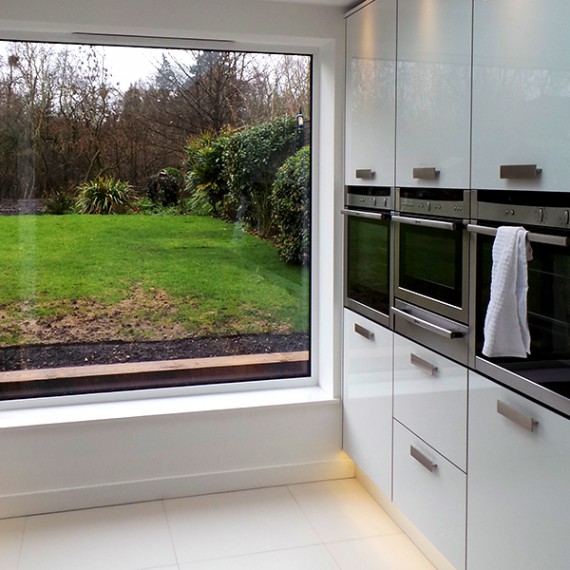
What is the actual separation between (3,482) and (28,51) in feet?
6.29

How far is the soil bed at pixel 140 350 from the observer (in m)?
3.72

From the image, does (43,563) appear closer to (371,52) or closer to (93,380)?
(93,380)

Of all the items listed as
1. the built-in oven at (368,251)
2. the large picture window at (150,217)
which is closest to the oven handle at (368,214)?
the built-in oven at (368,251)

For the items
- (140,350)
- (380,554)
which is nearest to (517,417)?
(380,554)

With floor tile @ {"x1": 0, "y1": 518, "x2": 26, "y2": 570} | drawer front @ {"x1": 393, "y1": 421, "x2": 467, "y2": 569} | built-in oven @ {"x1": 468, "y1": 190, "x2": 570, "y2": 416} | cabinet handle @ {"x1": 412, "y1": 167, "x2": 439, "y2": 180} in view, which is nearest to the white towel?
built-in oven @ {"x1": 468, "y1": 190, "x2": 570, "y2": 416}

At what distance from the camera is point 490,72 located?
239cm

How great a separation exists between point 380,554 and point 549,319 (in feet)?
4.74

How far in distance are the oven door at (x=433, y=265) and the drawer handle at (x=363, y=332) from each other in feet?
1.09

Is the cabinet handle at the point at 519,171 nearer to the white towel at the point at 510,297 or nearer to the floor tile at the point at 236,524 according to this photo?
the white towel at the point at 510,297

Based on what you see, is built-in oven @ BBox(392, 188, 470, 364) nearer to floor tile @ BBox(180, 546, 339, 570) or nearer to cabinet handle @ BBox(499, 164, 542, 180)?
cabinet handle @ BBox(499, 164, 542, 180)

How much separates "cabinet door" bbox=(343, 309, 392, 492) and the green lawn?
18.8 inches

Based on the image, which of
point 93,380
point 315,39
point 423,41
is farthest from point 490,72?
point 93,380

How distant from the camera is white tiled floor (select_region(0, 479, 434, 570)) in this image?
3.10 m

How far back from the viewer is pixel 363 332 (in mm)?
3512
